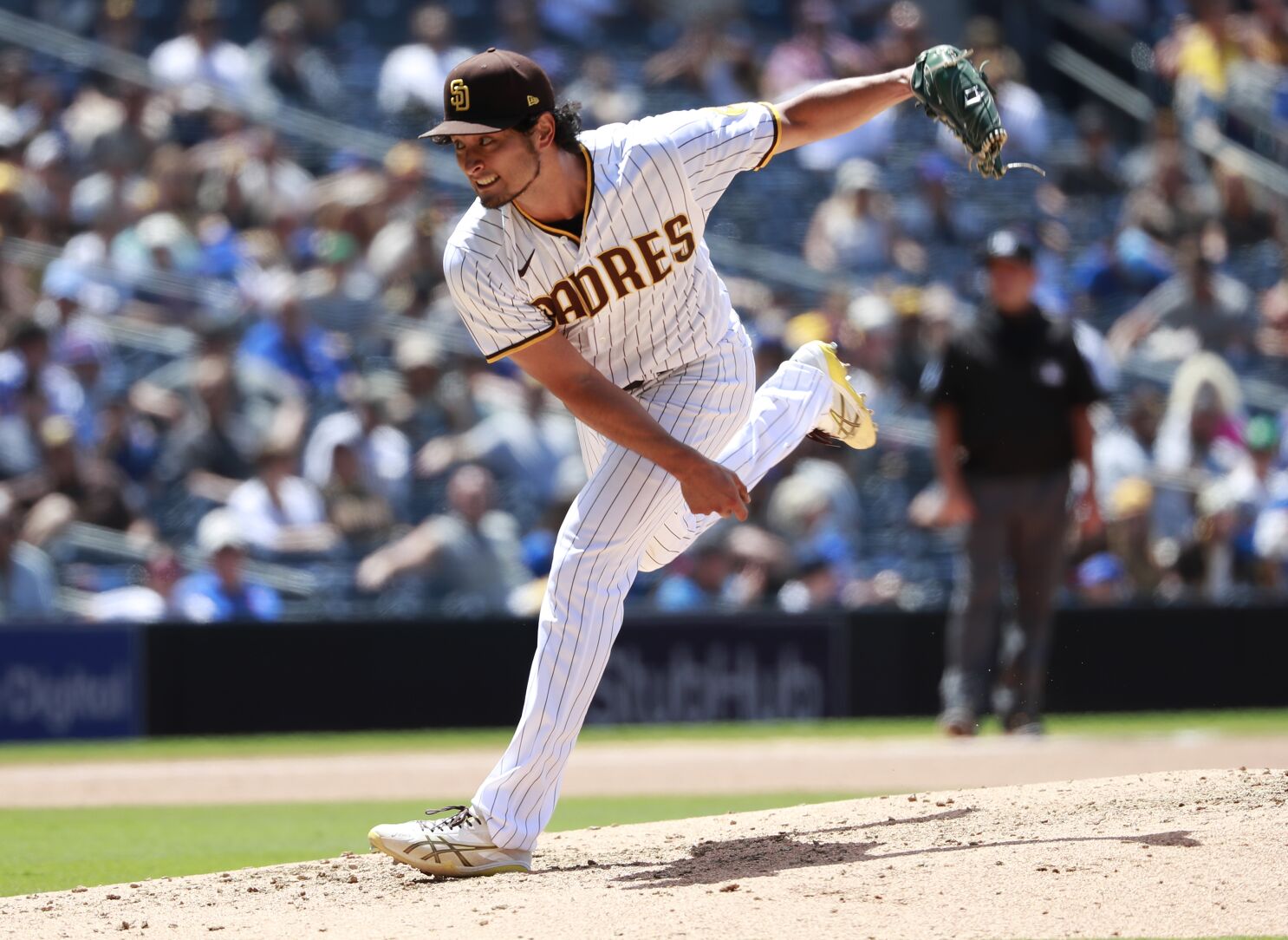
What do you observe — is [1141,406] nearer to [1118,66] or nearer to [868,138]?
[868,138]

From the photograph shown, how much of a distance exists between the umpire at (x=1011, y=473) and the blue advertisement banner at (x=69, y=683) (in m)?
4.26

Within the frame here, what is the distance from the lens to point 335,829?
6852 mm

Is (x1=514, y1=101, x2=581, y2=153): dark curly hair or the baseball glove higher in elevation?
the baseball glove

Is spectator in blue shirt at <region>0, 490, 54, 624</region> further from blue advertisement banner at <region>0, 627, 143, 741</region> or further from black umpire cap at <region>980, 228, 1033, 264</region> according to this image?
black umpire cap at <region>980, 228, 1033, 264</region>

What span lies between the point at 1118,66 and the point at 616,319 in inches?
511

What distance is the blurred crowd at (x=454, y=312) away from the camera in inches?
443

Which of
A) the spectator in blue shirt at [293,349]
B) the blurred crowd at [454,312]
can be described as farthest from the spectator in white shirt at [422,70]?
the spectator in blue shirt at [293,349]

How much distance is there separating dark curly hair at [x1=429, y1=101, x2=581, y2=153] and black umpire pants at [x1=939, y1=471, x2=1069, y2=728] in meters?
4.57

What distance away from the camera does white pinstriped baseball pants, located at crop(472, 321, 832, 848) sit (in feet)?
16.1

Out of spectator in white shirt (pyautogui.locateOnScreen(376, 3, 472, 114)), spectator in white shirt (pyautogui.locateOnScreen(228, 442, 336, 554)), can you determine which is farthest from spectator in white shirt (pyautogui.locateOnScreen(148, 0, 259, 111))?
spectator in white shirt (pyautogui.locateOnScreen(228, 442, 336, 554))

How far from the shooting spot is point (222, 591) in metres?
10.7

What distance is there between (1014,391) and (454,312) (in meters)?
4.88

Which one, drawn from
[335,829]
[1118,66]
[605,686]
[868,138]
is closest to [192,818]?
[335,829]

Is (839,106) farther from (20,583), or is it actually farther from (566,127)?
(20,583)
